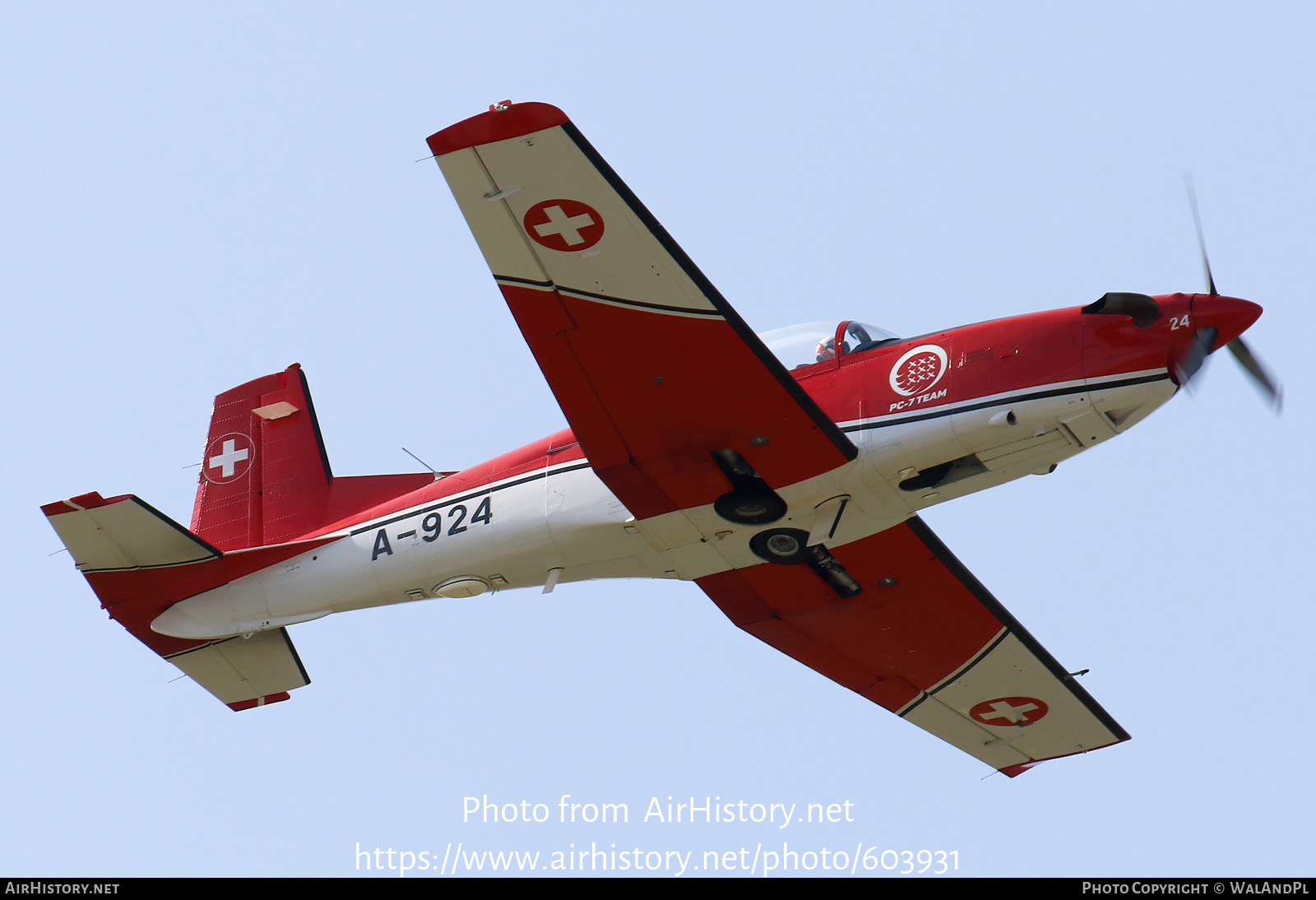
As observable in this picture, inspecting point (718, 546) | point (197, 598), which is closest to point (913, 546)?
point (718, 546)

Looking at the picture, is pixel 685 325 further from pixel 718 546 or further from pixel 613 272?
pixel 718 546

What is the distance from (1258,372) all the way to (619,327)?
19.4 feet

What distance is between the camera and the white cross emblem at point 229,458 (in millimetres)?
17438

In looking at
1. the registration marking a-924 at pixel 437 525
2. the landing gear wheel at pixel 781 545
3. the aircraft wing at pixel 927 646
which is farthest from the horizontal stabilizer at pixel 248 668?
the landing gear wheel at pixel 781 545

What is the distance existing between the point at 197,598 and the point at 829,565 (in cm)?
677

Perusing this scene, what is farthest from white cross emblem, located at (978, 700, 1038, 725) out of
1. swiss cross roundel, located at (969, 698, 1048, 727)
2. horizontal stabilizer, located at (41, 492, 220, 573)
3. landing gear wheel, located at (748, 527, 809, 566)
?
horizontal stabilizer, located at (41, 492, 220, 573)

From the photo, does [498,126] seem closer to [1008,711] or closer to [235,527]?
[235,527]

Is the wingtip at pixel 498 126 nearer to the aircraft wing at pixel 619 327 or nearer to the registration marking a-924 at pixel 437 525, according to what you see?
the aircraft wing at pixel 619 327

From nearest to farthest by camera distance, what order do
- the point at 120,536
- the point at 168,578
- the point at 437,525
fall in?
the point at 437,525 → the point at 120,536 → the point at 168,578

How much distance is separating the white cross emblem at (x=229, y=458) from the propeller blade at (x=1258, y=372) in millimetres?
10701

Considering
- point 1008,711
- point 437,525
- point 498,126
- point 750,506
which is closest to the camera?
point 498,126

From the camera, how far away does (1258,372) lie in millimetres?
13883

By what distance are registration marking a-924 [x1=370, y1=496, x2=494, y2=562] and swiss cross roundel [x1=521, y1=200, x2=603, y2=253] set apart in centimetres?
345

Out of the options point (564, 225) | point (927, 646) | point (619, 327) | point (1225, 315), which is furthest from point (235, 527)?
point (1225, 315)
